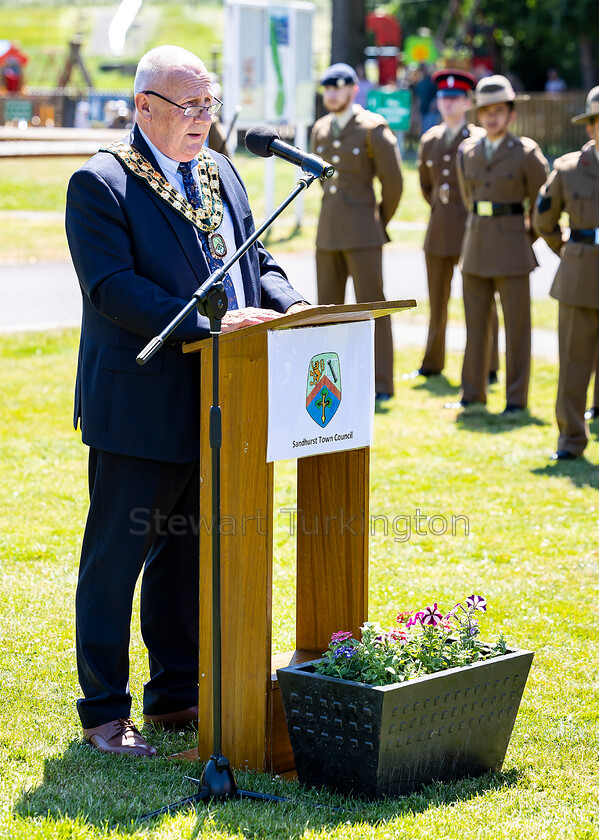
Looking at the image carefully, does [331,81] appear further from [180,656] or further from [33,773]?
[33,773]

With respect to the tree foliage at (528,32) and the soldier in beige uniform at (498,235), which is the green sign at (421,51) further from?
the soldier in beige uniform at (498,235)

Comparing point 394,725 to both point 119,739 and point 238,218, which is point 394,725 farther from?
point 238,218

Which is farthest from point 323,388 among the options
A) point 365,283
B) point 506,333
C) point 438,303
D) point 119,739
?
point 438,303

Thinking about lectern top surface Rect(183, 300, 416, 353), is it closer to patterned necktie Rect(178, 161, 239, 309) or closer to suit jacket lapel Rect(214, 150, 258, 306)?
patterned necktie Rect(178, 161, 239, 309)

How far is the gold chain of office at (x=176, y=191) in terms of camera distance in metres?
3.80

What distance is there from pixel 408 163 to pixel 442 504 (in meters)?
23.3

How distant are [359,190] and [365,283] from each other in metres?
0.78

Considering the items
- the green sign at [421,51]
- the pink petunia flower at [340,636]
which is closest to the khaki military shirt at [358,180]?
the pink petunia flower at [340,636]

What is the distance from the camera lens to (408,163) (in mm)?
29516

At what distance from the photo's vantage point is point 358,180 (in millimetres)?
10203

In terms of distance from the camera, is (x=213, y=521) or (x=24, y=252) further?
(x=24, y=252)

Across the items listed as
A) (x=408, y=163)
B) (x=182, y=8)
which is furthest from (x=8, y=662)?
(x=182, y=8)

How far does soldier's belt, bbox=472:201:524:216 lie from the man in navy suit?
5.84 meters

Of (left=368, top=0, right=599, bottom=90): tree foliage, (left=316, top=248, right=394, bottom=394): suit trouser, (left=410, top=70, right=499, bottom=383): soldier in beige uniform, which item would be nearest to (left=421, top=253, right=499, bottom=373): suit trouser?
(left=410, top=70, right=499, bottom=383): soldier in beige uniform
